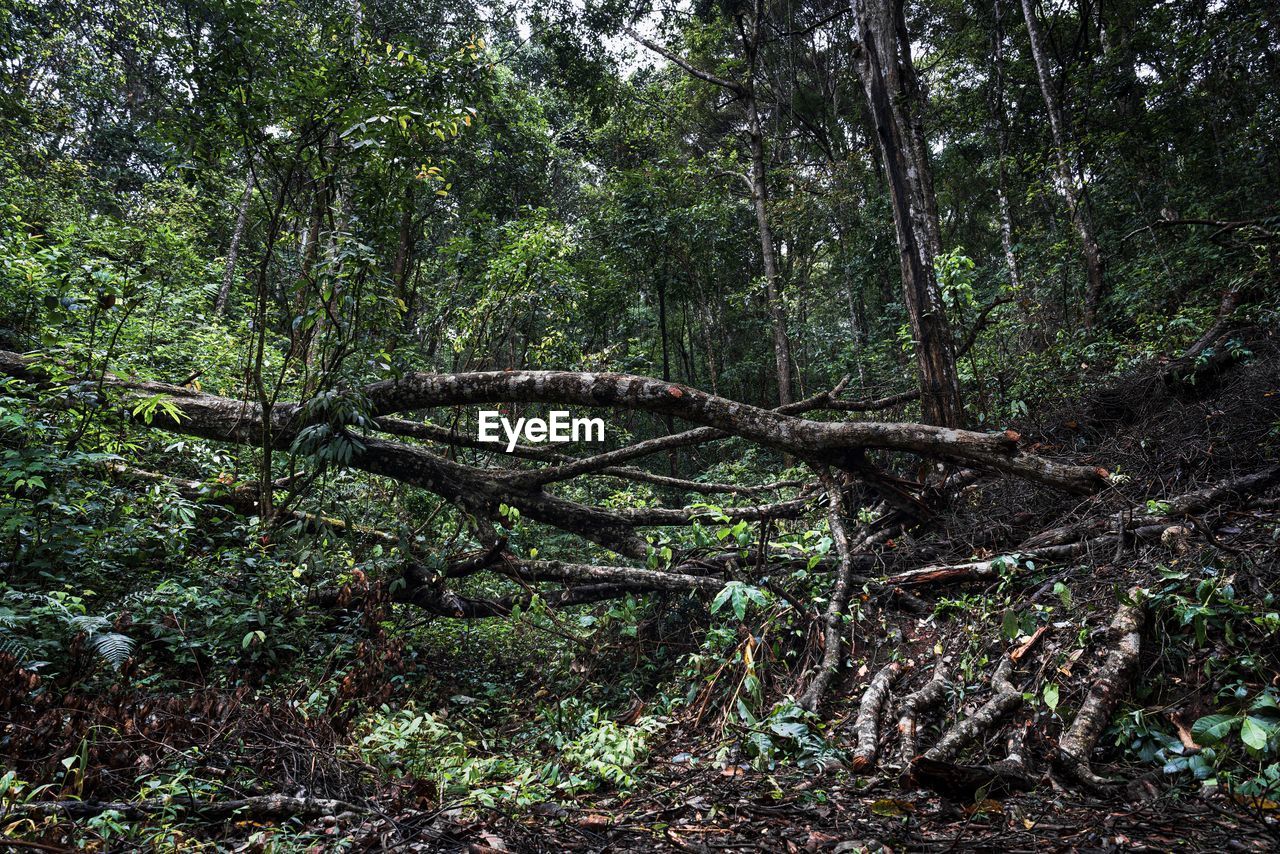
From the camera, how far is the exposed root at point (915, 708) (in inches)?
93.4

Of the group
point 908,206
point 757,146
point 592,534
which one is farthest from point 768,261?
point 592,534

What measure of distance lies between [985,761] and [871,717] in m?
0.49

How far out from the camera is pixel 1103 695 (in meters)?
2.28

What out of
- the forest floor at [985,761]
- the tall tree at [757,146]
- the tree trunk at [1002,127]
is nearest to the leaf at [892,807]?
the forest floor at [985,761]

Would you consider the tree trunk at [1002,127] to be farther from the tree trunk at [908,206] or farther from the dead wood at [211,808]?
the dead wood at [211,808]

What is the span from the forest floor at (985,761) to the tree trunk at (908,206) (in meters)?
1.73

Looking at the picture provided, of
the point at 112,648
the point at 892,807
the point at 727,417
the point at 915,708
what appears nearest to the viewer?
the point at 892,807

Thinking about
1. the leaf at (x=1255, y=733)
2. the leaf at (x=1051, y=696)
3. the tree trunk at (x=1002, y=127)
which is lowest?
the leaf at (x=1051, y=696)

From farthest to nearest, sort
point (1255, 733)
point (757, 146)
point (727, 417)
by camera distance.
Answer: point (757, 146)
point (727, 417)
point (1255, 733)

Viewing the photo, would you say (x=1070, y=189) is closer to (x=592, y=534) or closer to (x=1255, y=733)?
(x=592, y=534)

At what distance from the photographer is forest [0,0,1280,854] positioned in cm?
214

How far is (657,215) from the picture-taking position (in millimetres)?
13312

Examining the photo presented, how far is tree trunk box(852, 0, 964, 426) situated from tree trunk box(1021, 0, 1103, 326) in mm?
4582

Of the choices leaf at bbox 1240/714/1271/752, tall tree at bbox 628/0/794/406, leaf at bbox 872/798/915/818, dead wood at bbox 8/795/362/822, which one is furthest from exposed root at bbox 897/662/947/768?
A: tall tree at bbox 628/0/794/406
